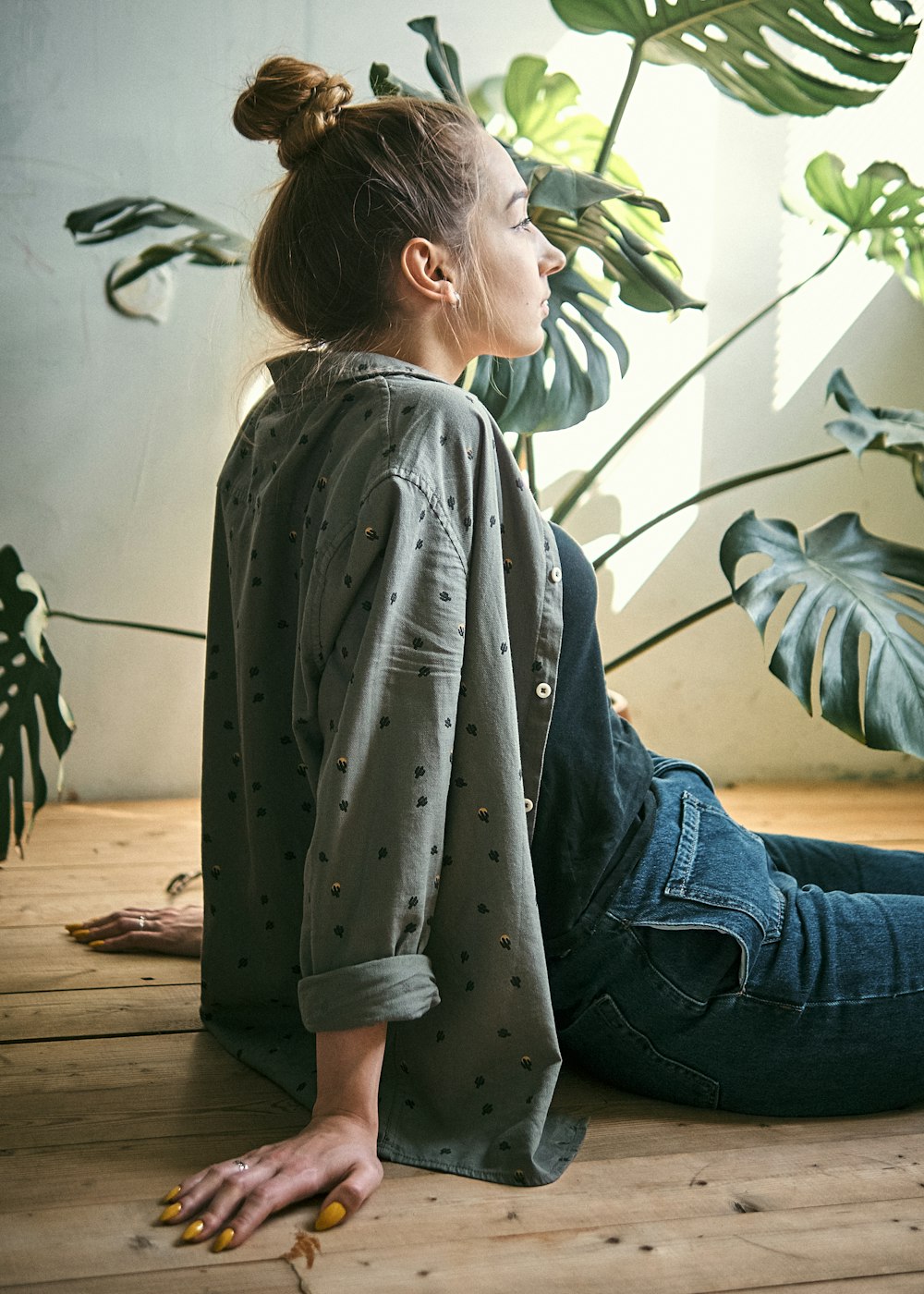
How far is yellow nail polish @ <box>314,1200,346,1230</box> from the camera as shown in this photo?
894mm

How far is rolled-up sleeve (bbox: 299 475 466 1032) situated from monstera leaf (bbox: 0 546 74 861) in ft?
1.90

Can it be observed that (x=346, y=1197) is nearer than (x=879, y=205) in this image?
Yes

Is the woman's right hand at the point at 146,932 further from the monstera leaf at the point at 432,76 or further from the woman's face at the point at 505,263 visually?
the monstera leaf at the point at 432,76

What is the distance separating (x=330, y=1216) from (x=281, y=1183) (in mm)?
47

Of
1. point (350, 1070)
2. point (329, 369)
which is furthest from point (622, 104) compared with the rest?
point (350, 1070)

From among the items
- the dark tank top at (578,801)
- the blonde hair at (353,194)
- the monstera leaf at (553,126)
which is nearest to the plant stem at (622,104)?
the monstera leaf at (553,126)

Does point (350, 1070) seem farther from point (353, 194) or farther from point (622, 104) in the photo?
point (622, 104)

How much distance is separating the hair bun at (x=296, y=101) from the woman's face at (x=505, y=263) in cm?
15

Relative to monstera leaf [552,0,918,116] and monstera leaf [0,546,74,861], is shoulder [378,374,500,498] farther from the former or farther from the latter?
monstera leaf [552,0,918,116]

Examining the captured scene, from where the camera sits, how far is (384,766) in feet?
3.05

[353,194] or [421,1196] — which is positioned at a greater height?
[353,194]

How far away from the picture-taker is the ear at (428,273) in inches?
41.4

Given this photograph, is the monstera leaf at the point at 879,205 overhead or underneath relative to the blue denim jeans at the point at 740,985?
overhead

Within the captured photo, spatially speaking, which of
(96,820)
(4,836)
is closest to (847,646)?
(4,836)
